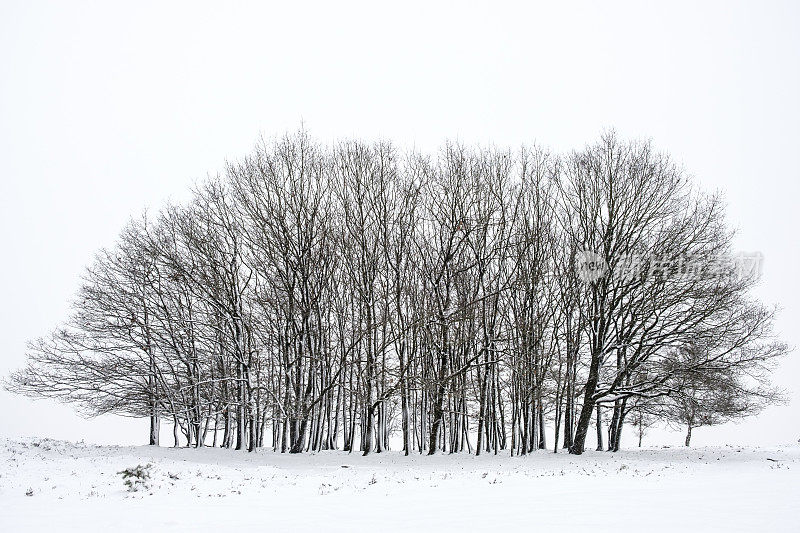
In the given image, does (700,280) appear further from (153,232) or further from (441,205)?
(153,232)

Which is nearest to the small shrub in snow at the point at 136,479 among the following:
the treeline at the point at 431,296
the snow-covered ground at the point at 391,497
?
the snow-covered ground at the point at 391,497

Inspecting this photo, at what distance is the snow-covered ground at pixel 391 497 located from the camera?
9469 millimetres

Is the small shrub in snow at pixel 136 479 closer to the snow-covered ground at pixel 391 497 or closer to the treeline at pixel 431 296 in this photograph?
the snow-covered ground at pixel 391 497

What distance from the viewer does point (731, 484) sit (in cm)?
1372

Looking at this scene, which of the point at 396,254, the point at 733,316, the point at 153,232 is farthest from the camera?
the point at 153,232

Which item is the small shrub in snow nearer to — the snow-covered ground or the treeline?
the snow-covered ground

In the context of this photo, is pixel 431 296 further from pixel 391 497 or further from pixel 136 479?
pixel 136 479

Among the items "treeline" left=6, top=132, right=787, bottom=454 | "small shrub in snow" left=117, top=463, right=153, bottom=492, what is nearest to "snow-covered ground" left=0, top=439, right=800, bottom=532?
"small shrub in snow" left=117, top=463, right=153, bottom=492

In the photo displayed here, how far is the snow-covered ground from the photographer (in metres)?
9.47

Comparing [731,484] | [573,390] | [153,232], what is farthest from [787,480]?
[153,232]

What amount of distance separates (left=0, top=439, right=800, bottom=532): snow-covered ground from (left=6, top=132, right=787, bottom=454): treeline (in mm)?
5123

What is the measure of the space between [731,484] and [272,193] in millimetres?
22114

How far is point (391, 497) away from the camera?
12609mm

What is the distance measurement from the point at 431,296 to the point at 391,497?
50.0 ft
